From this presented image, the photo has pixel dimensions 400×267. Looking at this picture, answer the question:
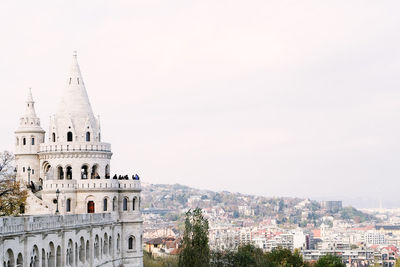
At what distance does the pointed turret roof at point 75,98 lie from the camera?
6256cm

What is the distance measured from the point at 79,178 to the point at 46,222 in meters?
18.1

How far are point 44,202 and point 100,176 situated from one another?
5.72m

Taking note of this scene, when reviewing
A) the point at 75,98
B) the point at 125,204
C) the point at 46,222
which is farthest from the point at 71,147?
the point at 46,222

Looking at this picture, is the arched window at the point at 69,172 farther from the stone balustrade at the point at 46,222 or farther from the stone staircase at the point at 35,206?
the stone balustrade at the point at 46,222

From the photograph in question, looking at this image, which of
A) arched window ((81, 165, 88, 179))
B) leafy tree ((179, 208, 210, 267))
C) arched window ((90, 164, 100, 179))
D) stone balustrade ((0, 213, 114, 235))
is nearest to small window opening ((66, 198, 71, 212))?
arched window ((81, 165, 88, 179))

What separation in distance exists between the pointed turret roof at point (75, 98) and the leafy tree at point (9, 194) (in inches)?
269

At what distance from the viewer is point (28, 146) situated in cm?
6250

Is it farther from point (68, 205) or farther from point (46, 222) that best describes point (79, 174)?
point (46, 222)

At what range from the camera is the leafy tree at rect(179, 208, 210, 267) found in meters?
57.6

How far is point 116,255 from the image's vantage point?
60938 millimetres

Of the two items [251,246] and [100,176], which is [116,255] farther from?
[251,246]

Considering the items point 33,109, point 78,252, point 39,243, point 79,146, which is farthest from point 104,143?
point 39,243

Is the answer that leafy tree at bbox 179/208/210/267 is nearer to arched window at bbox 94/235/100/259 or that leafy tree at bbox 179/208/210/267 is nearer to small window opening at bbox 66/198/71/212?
arched window at bbox 94/235/100/259

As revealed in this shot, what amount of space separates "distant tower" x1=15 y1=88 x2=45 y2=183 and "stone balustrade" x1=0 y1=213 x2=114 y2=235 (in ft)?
26.2
